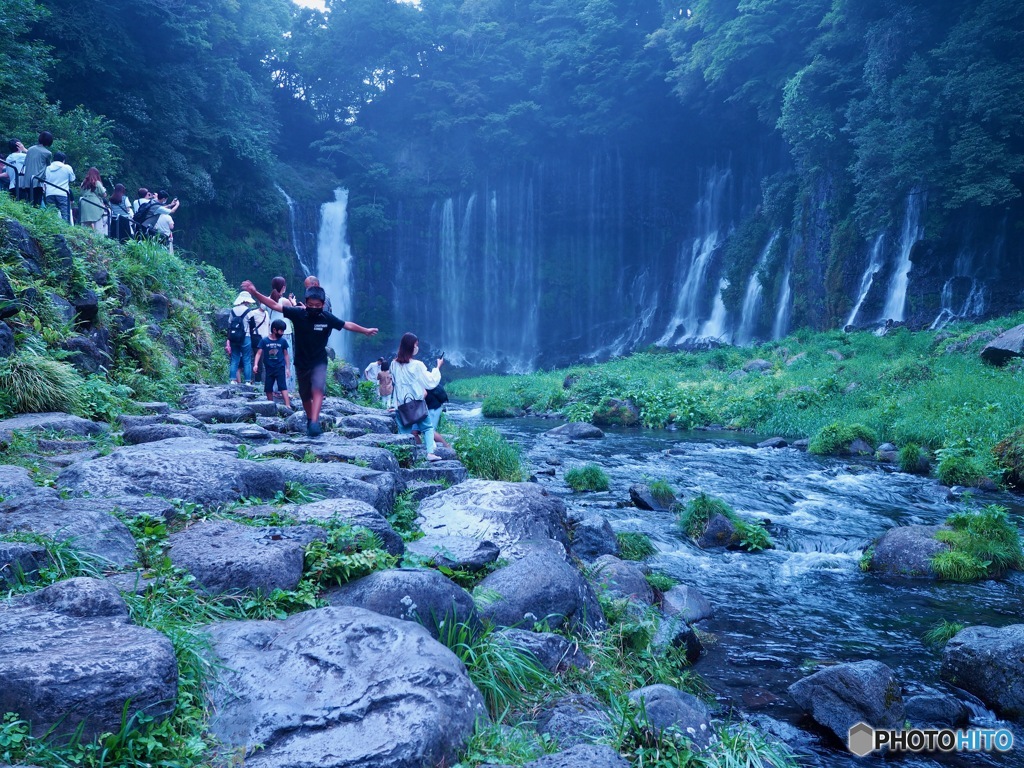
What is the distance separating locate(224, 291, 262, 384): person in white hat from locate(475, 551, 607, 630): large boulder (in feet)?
26.4

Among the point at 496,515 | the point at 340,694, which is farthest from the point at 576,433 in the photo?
the point at 340,694

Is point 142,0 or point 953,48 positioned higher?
point 142,0

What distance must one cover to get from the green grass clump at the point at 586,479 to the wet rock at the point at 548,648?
265 inches

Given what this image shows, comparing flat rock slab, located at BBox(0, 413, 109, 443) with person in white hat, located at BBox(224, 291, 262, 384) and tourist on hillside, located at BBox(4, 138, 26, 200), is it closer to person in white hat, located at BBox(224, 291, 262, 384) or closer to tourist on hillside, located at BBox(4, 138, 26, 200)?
person in white hat, located at BBox(224, 291, 262, 384)

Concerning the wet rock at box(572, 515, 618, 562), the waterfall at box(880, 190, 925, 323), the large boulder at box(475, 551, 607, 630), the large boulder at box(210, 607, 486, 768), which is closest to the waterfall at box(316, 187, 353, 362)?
the waterfall at box(880, 190, 925, 323)

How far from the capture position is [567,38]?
1598 inches

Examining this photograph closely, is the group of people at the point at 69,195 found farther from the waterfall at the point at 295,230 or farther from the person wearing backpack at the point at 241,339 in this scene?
the waterfall at the point at 295,230

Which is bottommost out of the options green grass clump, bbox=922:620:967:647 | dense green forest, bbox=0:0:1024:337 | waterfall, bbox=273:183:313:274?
green grass clump, bbox=922:620:967:647

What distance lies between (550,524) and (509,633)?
2.12m

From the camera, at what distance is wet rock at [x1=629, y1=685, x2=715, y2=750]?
3434mm

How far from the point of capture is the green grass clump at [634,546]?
7467 mm

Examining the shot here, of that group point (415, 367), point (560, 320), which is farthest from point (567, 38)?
point (415, 367)

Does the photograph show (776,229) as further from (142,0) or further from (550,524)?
(550,524)

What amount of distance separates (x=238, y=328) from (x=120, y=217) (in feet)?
17.4
